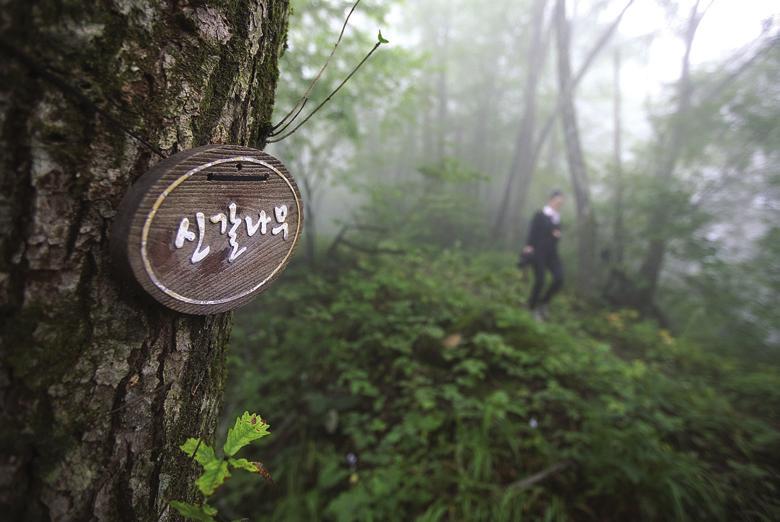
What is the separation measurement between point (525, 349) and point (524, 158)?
7.78 meters

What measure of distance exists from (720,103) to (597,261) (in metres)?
4.10

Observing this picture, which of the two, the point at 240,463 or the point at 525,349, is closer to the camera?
the point at 240,463

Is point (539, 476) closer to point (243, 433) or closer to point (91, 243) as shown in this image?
point (243, 433)

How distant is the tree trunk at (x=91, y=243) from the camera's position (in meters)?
0.55

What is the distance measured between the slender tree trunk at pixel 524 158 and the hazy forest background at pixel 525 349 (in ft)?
4.09

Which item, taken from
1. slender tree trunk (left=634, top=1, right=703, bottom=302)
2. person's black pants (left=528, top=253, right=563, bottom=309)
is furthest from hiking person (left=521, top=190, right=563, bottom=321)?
slender tree trunk (left=634, top=1, right=703, bottom=302)

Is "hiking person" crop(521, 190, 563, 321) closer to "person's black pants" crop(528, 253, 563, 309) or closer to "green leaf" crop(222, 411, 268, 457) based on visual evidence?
"person's black pants" crop(528, 253, 563, 309)

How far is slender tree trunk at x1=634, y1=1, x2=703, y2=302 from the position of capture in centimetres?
654

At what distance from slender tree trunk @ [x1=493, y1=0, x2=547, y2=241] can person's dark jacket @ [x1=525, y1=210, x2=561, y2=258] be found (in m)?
4.40

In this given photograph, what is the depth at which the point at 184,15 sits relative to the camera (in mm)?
689

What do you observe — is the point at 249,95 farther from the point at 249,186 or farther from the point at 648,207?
the point at 648,207

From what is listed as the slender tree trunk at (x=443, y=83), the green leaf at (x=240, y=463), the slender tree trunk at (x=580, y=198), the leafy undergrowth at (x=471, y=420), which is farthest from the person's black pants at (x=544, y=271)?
the slender tree trunk at (x=443, y=83)

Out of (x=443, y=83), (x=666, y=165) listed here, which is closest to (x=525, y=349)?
(x=666, y=165)

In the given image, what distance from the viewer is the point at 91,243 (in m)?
0.63
